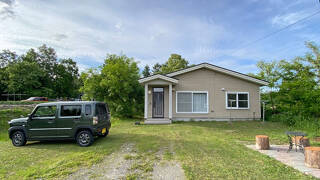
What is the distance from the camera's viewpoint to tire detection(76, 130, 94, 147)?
19.0ft

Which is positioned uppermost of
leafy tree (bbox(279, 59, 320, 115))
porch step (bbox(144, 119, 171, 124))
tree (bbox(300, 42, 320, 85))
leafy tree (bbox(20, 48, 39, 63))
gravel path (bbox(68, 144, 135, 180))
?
leafy tree (bbox(20, 48, 39, 63))

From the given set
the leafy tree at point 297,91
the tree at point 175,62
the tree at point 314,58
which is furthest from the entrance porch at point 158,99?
the tree at point 175,62

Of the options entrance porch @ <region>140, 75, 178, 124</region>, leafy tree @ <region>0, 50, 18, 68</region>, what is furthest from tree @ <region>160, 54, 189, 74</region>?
leafy tree @ <region>0, 50, 18, 68</region>

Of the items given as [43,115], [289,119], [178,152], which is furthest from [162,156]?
[289,119]

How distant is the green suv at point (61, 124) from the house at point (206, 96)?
6257 millimetres

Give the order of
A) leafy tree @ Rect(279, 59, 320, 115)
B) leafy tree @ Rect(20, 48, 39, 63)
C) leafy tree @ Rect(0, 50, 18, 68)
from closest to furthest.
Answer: leafy tree @ Rect(279, 59, 320, 115) < leafy tree @ Rect(0, 50, 18, 68) < leafy tree @ Rect(20, 48, 39, 63)

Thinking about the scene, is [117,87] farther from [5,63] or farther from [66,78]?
[66,78]

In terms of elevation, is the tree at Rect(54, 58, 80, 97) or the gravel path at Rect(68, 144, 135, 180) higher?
the tree at Rect(54, 58, 80, 97)

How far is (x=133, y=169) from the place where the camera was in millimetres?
3693

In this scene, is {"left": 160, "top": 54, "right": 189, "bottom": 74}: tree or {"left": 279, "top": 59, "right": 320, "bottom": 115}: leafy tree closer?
{"left": 279, "top": 59, "right": 320, "bottom": 115}: leafy tree

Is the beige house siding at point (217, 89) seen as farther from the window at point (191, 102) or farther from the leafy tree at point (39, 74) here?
the leafy tree at point (39, 74)

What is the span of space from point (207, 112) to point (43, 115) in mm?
10086

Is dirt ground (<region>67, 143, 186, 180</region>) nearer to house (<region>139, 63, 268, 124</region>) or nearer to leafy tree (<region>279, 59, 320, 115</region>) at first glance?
house (<region>139, 63, 268, 124</region>)

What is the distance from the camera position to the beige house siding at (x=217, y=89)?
12094mm
